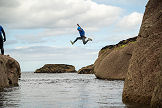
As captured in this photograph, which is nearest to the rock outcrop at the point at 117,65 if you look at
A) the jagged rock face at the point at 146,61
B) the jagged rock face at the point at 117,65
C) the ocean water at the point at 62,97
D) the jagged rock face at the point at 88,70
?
the jagged rock face at the point at 117,65

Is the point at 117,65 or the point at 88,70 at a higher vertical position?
the point at 88,70

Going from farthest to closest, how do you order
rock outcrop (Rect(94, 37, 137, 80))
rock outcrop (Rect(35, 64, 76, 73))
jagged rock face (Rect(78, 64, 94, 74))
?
rock outcrop (Rect(35, 64, 76, 73)), jagged rock face (Rect(78, 64, 94, 74)), rock outcrop (Rect(94, 37, 137, 80))

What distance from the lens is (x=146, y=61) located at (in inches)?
307

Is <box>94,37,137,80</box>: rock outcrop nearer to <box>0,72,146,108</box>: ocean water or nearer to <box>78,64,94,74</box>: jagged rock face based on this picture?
<box>0,72,146,108</box>: ocean water

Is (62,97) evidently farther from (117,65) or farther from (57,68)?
(57,68)

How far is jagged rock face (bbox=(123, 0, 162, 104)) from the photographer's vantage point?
748 cm

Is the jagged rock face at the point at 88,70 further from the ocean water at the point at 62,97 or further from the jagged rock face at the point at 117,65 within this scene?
the ocean water at the point at 62,97

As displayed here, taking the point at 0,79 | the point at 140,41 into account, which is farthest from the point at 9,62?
the point at 140,41

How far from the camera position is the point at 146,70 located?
768cm

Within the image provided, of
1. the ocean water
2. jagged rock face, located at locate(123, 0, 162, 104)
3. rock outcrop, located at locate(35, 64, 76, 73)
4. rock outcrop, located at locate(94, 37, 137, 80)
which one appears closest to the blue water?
the ocean water

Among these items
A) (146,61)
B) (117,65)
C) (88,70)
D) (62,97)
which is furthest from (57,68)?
(146,61)

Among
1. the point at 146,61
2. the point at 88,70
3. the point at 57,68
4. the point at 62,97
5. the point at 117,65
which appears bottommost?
the point at 62,97

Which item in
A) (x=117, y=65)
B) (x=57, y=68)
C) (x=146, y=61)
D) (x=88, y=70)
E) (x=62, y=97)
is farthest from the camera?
(x=57, y=68)

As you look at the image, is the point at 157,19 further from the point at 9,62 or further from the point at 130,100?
the point at 9,62
